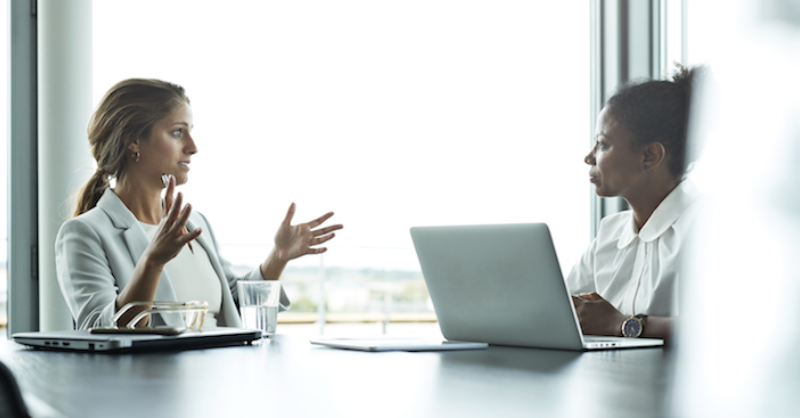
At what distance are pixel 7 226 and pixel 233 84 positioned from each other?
7.09ft

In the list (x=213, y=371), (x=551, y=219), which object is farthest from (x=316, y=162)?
(x=213, y=371)

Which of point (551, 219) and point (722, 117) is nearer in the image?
point (722, 117)

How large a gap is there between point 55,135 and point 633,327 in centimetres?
212

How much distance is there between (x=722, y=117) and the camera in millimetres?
1991

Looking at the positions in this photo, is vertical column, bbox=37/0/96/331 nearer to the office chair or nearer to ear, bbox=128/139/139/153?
ear, bbox=128/139/139/153

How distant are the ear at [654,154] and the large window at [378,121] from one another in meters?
1.38

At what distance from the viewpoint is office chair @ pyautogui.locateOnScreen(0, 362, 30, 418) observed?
0.36 meters

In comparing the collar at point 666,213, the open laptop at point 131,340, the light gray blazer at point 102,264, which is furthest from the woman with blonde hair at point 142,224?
the collar at point 666,213

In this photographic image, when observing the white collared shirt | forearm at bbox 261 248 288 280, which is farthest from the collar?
forearm at bbox 261 248 288 280

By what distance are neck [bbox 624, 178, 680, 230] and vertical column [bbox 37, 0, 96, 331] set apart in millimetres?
1907

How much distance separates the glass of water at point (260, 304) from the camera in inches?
52.4

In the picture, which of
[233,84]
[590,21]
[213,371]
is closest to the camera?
[213,371]

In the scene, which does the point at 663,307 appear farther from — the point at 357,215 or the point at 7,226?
the point at 357,215

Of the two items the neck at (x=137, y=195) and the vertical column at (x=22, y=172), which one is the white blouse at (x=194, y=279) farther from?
the vertical column at (x=22, y=172)
